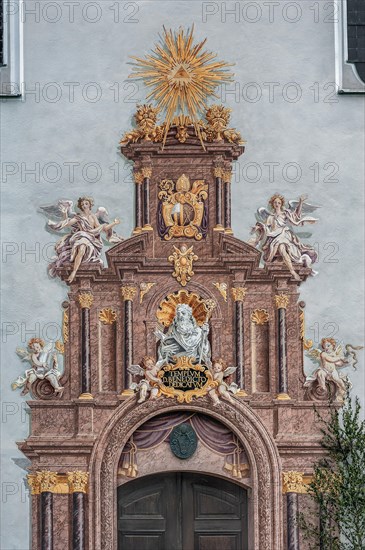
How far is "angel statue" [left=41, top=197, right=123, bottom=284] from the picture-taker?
69.3 feet

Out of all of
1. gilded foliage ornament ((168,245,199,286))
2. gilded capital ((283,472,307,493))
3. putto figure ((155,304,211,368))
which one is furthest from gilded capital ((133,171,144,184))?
gilded capital ((283,472,307,493))

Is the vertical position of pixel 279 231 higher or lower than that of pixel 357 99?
lower

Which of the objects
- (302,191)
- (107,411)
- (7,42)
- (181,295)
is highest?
(7,42)

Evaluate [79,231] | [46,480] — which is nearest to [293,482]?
[46,480]

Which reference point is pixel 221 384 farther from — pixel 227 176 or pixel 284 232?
pixel 227 176

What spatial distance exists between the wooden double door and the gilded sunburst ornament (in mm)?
4566

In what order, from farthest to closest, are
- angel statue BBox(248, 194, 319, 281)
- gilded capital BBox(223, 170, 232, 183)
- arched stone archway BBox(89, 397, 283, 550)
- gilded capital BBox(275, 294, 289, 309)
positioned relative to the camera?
1. gilded capital BBox(223, 170, 232, 183)
2. angel statue BBox(248, 194, 319, 281)
3. gilded capital BBox(275, 294, 289, 309)
4. arched stone archway BBox(89, 397, 283, 550)

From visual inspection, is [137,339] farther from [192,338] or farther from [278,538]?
[278,538]

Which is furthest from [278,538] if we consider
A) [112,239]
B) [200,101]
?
[200,101]

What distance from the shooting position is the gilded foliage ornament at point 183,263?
2109 centimetres

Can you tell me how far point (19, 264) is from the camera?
69.5 feet

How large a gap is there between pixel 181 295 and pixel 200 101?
8.49 ft

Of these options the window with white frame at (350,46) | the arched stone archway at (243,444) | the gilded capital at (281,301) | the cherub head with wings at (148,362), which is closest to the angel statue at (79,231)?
the cherub head with wings at (148,362)

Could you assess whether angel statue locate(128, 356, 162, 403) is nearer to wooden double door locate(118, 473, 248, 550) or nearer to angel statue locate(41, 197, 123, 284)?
wooden double door locate(118, 473, 248, 550)
